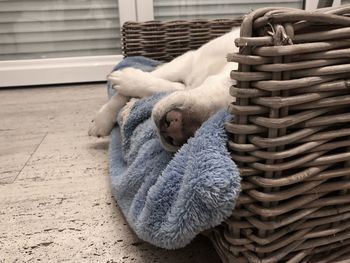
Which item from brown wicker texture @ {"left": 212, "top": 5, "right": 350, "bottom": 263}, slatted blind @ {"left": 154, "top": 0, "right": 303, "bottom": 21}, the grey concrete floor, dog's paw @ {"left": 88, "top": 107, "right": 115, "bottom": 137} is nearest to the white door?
slatted blind @ {"left": 154, "top": 0, "right": 303, "bottom": 21}

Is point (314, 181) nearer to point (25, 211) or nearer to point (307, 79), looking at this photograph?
point (307, 79)

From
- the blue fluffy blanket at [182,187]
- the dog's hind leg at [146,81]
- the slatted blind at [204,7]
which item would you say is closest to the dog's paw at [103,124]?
the dog's hind leg at [146,81]

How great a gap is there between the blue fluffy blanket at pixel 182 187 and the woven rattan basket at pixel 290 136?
0.09ft

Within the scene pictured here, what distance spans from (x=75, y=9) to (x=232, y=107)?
2039mm

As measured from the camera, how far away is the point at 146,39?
5.13ft

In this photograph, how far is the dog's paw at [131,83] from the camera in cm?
102

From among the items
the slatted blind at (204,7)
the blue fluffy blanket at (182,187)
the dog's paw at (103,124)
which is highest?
the slatted blind at (204,7)

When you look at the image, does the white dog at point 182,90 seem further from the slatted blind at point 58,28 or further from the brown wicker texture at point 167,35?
the slatted blind at point 58,28

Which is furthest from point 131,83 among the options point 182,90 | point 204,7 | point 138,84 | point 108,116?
point 204,7

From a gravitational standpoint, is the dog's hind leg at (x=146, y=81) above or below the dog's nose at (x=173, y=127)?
below

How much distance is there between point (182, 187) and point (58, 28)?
6.76ft

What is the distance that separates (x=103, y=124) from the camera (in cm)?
116

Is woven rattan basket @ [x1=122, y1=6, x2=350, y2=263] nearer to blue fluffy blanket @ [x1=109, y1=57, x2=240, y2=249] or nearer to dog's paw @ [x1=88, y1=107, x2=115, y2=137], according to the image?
blue fluffy blanket @ [x1=109, y1=57, x2=240, y2=249]

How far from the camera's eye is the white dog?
582mm
